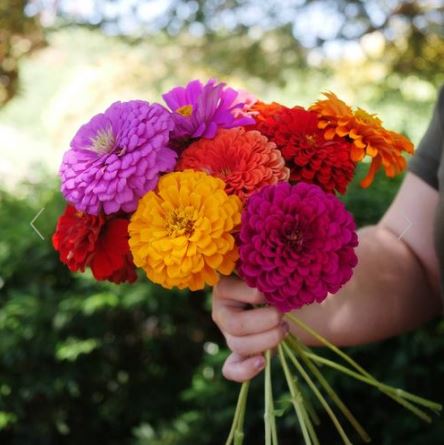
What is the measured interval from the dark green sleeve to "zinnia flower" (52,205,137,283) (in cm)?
76

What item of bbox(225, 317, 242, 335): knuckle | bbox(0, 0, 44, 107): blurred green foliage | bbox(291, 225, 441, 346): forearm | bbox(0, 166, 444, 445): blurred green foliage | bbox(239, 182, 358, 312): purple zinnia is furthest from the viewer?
bbox(0, 0, 44, 107): blurred green foliage

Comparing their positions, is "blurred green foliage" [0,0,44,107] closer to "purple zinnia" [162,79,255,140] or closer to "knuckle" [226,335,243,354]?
"purple zinnia" [162,79,255,140]

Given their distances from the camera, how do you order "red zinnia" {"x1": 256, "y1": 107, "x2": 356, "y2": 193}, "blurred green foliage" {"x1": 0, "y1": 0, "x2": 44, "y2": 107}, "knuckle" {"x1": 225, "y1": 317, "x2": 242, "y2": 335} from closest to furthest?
"red zinnia" {"x1": 256, "y1": 107, "x2": 356, "y2": 193} < "knuckle" {"x1": 225, "y1": 317, "x2": 242, "y2": 335} < "blurred green foliage" {"x1": 0, "y1": 0, "x2": 44, "y2": 107}

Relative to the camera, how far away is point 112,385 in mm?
2895

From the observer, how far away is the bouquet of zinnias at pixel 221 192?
3.11 feet

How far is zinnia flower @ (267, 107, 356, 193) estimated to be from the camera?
1038 millimetres

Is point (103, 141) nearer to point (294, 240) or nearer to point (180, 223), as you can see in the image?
point (180, 223)

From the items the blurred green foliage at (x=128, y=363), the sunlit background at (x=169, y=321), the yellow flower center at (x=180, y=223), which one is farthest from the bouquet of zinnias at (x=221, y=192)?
the blurred green foliage at (x=128, y=363)

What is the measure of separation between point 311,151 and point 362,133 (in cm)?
9

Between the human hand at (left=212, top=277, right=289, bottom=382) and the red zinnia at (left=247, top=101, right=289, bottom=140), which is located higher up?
the red zinnia at (left=247, top=101, right=289, bottom=140)

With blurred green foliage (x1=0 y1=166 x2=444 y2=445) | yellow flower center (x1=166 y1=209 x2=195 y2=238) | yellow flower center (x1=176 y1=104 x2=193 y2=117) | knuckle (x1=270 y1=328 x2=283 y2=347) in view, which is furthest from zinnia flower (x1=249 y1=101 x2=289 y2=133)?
blurred green foliage (x1=0 y1=166 x2=444 y2=445)

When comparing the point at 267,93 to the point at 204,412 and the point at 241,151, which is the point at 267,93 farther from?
the point at 241,151

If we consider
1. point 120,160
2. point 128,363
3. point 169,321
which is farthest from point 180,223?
point 128,363

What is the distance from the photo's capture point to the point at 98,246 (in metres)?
1.09
